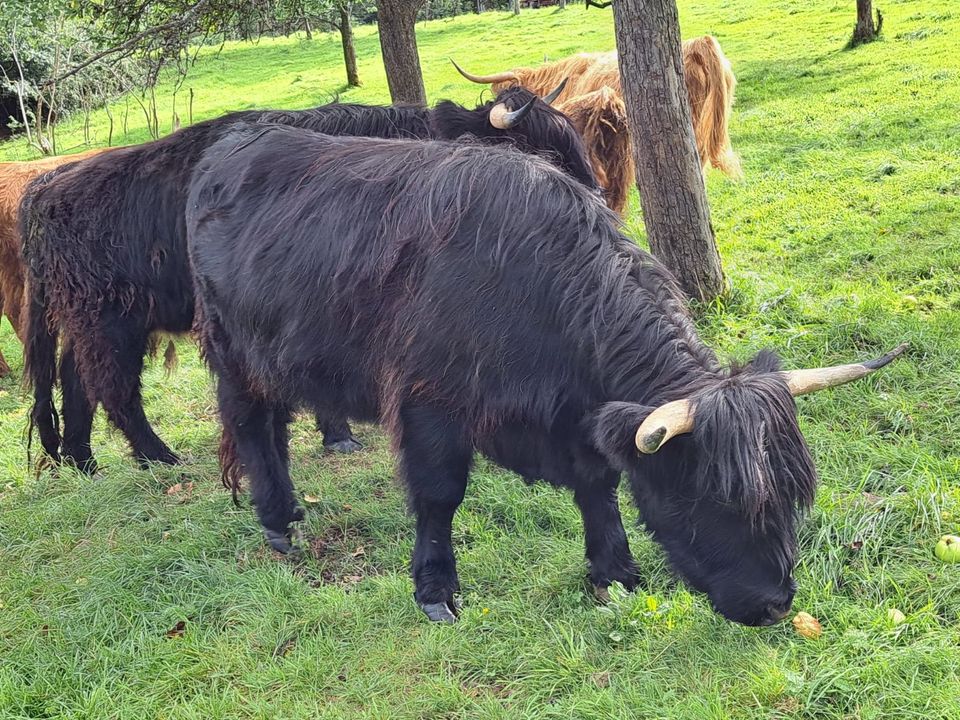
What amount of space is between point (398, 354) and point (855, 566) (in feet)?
6.76

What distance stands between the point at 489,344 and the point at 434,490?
741 mm

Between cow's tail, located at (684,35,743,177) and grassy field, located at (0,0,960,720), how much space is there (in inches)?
54.2

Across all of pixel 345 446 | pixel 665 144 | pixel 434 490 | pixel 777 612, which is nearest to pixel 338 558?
pixel 434 490

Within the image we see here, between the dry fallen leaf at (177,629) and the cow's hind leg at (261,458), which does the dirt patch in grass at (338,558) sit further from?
the dry fallen leaf at (177,629)

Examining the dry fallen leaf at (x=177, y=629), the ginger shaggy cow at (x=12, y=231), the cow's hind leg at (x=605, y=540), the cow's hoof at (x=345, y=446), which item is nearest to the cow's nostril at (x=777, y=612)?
the cow's hind leg at (x=605, y=540)

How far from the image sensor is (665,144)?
5770 millimetres

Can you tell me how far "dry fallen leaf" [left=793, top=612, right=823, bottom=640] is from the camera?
3.13 m

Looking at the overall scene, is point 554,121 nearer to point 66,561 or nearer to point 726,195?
point 66,561

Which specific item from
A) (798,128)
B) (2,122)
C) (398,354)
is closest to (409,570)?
(398,354)

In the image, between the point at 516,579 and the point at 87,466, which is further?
the point at 87,466

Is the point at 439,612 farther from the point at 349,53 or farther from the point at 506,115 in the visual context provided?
the point at 349,53

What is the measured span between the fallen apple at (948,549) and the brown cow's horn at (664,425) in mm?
1405

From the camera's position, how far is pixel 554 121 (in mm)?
4957

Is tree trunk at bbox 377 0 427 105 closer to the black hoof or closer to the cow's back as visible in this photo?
the cow's back
